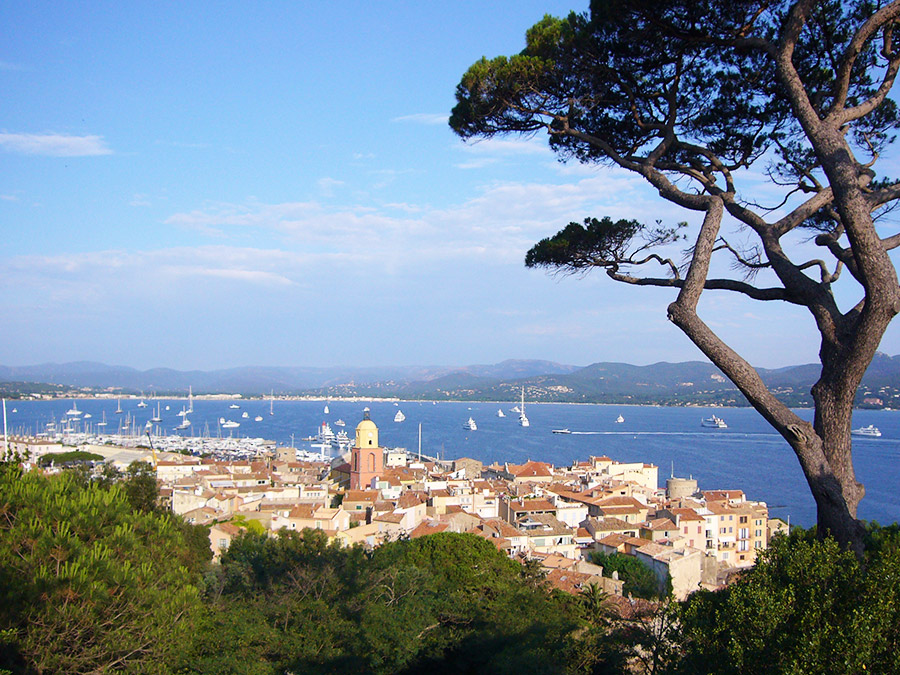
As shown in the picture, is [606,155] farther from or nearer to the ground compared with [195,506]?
farther from the ground

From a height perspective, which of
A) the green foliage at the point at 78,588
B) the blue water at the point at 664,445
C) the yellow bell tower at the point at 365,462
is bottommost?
the blue water at the point at 664,445

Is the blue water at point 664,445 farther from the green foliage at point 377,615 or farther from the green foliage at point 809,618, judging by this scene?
the green foliage at point 809,618

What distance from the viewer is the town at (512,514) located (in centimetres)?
1750

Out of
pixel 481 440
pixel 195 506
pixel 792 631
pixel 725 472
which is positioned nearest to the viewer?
pixel 792 631

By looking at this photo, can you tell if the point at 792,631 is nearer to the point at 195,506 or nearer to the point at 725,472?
the point at 195,506

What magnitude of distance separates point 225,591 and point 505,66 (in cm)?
1003

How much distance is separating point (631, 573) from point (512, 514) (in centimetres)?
664

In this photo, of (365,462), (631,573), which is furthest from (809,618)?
(365,462)

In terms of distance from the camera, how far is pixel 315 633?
917 cm

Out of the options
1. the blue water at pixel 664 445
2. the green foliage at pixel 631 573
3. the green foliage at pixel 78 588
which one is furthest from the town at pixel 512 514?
the green foliage at pixel 78 588

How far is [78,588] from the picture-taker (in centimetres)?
441

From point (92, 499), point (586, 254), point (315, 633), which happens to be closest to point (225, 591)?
point (315, 633)

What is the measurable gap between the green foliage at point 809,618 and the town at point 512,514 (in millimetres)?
10623

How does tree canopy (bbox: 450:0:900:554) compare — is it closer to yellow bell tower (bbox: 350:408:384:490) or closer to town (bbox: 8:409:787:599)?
town (bbox: 8:409:787:599)
